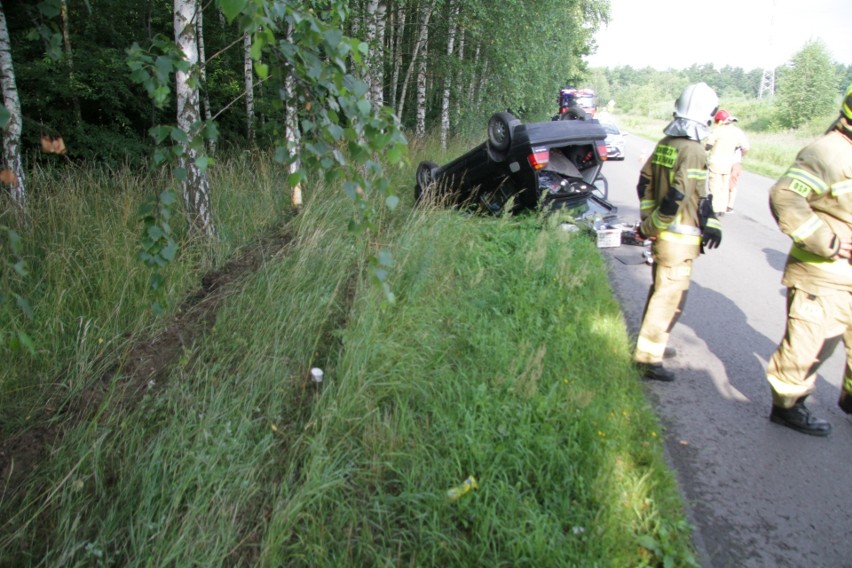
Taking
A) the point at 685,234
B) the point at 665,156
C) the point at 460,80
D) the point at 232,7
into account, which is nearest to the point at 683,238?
the point at 685,234

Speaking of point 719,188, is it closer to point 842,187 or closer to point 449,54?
point 842,187

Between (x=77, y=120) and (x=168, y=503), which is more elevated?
(x=77, y=120)

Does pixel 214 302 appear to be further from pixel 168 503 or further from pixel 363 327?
pixel 168 503

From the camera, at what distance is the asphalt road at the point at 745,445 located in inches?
108

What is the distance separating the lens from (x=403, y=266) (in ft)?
15.4

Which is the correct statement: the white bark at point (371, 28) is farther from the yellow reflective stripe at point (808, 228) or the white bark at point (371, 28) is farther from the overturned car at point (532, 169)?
the yellow reflective stripe at point (808, 228)

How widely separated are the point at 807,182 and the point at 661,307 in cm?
124

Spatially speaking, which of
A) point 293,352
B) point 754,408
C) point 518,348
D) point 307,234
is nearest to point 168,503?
point 293,352

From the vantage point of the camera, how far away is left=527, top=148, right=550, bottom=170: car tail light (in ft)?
21.1

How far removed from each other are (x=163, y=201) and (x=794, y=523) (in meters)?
3.21

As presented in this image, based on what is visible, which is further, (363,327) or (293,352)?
(363,327)

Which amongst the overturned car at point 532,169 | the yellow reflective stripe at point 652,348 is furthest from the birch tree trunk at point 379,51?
the yellow reflective stripe at point 652,348

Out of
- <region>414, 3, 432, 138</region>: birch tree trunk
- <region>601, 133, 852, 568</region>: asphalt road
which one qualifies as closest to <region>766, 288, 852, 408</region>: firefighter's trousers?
<region>601, 133, 852, 568</region>: asphalt road

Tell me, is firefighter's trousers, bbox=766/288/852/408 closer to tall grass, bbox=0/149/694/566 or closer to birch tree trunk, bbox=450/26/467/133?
tall grass, bbox=0/149/694/566
